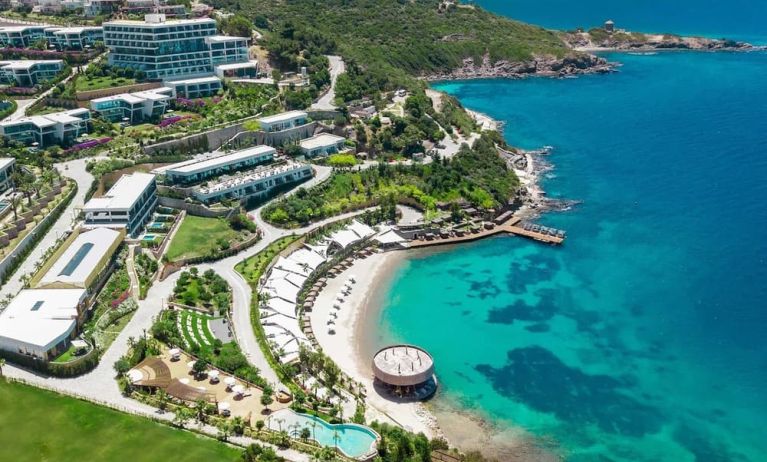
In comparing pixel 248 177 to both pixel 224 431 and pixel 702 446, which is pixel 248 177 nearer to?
pixel 224 431

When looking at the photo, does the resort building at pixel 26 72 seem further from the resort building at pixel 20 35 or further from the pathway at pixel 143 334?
the pathway at pixel 143 334

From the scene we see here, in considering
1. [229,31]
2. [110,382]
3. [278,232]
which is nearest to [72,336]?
[110,382]

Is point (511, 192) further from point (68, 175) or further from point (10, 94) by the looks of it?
point (10, 94)

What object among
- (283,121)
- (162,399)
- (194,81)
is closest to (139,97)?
(194,81)

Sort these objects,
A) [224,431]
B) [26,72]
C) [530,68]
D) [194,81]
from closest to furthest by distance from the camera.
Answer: [224,431]
[26,72]
[194,81]
[530,68]

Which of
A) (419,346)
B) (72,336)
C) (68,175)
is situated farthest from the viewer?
(68,175)

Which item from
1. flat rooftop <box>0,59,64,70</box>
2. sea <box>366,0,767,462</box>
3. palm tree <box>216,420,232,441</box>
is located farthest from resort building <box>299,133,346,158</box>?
palm tree <box>216,420,232,441</box>

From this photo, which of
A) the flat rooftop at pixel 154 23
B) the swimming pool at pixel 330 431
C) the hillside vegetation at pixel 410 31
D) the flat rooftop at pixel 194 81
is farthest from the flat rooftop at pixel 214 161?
the hillside vegetation at pixel 410 31
